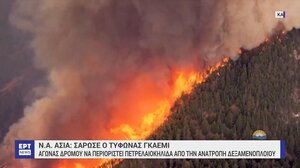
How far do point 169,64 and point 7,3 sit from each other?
5.95ft

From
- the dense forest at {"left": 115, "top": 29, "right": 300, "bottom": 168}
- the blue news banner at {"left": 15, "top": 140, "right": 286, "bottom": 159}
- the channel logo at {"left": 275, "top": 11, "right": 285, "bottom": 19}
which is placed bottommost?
the blue news banner at {"left": 15, "top": 140, "right": 286, "bottom": 159}

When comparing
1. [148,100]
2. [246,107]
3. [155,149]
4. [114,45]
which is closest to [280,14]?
[246,107]

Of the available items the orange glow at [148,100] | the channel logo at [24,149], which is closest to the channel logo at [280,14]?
the orange glow at [148,100]

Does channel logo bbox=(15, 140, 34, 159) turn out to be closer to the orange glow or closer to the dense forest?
the orange glow

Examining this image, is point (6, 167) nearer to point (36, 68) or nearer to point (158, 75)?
point (36, 68)

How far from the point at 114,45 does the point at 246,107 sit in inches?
60.2

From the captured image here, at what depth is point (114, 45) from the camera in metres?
5.82

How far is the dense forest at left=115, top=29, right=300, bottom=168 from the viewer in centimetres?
558

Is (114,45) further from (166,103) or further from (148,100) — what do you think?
(166,103)

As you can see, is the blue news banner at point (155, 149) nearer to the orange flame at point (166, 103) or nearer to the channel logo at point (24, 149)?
the channel logo at point (24, 149)

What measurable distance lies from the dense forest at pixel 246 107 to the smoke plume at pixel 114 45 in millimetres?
233

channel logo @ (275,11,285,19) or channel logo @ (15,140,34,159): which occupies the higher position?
channel logo @ (275,11,285,19)

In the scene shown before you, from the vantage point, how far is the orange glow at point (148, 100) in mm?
5801

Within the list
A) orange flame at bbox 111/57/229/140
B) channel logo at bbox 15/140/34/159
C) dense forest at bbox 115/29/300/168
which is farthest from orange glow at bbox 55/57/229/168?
channel logo at bbox 15/140/34/159
